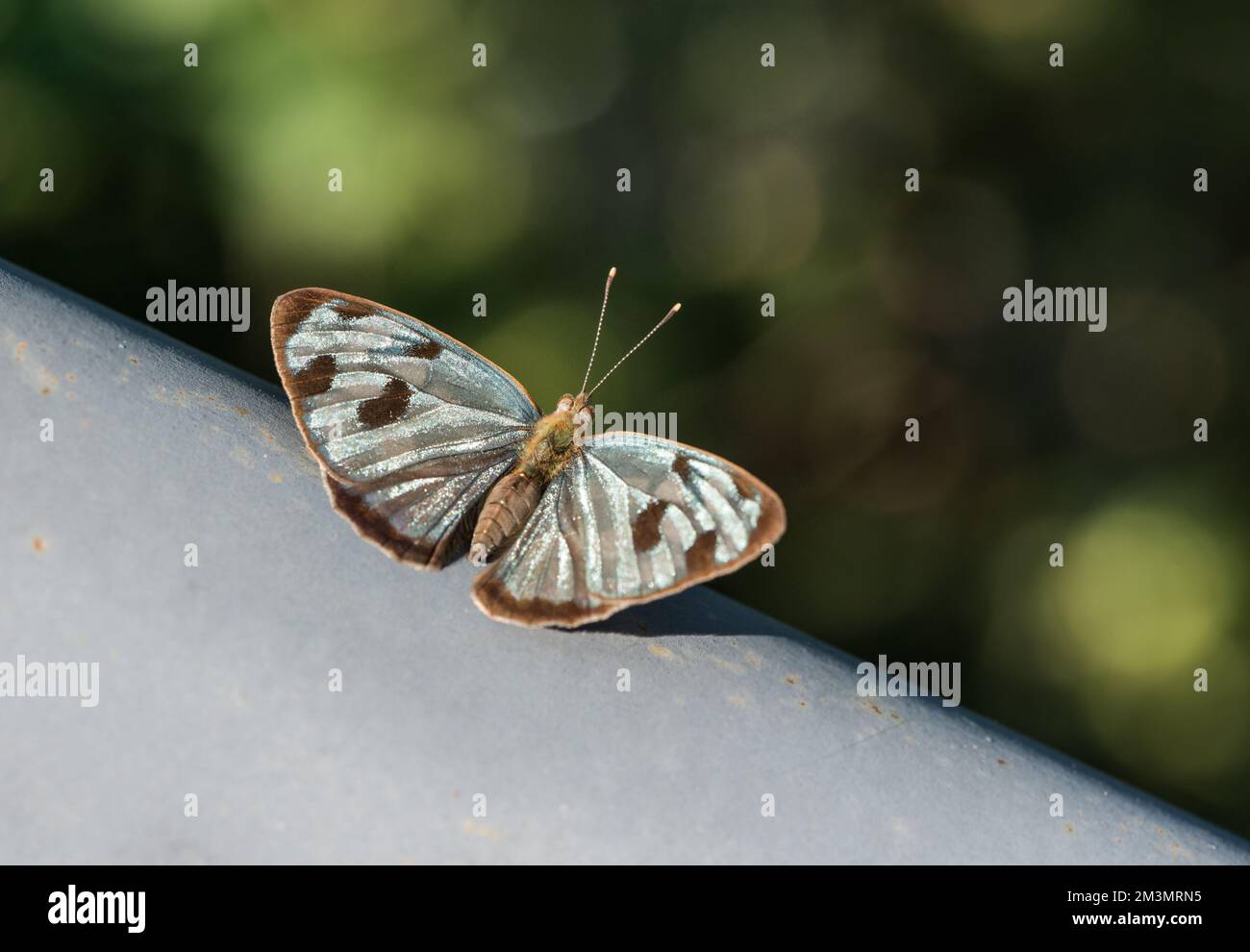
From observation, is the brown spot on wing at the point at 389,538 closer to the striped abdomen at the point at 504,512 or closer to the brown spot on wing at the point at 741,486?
the striped abdomen at the point at 504,512

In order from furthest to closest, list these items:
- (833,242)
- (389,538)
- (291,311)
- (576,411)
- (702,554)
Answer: (833,242), (576,411), (291,311), (702,554), (389,538)

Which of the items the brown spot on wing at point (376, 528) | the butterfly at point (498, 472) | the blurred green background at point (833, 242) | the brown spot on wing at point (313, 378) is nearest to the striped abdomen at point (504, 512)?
the butterfly at point (498, 472)

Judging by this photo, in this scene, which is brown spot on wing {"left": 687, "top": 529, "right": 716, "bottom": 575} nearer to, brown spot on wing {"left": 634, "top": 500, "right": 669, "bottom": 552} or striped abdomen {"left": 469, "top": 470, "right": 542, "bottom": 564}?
brown spot on wing {"left": 634, "top": 500, "right": 669, "bottom": 552}

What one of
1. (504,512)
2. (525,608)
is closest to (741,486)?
(504,512)

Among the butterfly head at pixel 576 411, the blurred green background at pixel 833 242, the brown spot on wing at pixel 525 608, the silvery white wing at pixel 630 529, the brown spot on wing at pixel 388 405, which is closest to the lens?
the brown spot on wing at pixel 525 608

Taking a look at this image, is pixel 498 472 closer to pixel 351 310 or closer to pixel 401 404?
pixel 401 404

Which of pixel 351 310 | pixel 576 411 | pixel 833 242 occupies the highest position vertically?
pixel 833 242

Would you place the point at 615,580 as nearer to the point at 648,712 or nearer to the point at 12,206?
the point at 648,712

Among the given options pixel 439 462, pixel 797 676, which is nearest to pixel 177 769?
pixel 797 676

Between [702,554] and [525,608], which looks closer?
[525,608]
